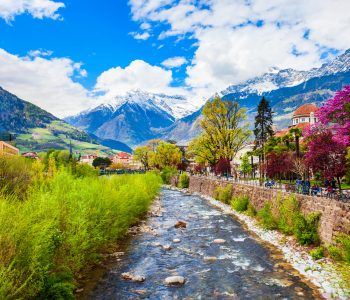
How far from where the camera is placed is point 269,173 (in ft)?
168

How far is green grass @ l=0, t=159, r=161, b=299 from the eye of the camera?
34.2 ft

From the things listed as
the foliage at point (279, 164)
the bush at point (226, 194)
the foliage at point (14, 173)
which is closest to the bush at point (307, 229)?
the foliage at point (14, 173)

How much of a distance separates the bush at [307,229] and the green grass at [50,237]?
1211 centimetres

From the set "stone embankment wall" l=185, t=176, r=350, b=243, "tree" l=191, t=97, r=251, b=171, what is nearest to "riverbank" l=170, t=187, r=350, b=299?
"stone embankment wall" l=185, t=176, r=350, b=243

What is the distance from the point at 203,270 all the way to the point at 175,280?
2354 mm

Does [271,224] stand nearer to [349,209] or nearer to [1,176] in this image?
[349,209]

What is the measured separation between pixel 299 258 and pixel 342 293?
5.35m

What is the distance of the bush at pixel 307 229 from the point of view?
21641 millimetres

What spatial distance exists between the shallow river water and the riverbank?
1.97 ft

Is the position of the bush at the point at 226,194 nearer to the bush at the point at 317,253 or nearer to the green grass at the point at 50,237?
the green grass at the point at 50,237

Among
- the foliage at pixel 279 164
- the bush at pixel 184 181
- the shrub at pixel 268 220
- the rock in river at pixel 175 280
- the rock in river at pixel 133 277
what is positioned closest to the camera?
the rock in river at pixel 175 280

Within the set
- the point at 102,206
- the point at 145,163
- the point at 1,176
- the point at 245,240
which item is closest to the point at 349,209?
the point at 245,240

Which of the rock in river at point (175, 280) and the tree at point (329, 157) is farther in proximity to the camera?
the tree at point (329, 157)

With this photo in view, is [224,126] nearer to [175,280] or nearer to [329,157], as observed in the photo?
[329,157]
